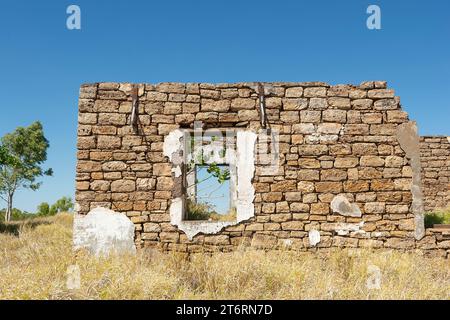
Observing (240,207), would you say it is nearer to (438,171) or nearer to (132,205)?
(132,205)

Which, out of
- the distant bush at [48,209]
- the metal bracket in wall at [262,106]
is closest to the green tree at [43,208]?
the distant bush at [48,209]

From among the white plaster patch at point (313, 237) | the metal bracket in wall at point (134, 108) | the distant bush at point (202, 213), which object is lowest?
the white plaster patch at point (313, 237)

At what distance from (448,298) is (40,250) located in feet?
17.4

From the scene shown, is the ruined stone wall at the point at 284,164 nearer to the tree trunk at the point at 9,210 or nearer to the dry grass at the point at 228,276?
the dry grass at the point at 228,276

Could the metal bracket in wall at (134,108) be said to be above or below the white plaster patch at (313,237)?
above

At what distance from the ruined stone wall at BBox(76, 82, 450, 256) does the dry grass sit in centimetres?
33

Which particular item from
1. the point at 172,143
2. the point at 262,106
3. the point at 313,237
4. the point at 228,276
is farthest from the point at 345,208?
the point at 172,143

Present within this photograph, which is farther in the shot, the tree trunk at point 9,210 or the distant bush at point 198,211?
the tree trunk at point 9,210

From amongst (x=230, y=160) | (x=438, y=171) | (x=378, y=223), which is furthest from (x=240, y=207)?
(x=438, y=171)

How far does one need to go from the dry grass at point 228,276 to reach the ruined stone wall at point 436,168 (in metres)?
5.20

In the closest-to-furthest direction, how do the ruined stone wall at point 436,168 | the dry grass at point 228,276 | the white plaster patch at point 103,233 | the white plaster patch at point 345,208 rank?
the dry grass at point 228,276
the white plaster patch at point 103,233
the white plaster patch at point 345,208
the ruined stone wall at point 436,168

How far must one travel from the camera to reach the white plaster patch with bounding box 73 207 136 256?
560 centimetres

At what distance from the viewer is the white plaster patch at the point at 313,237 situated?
18.5 feet

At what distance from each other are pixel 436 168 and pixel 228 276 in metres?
8.39
